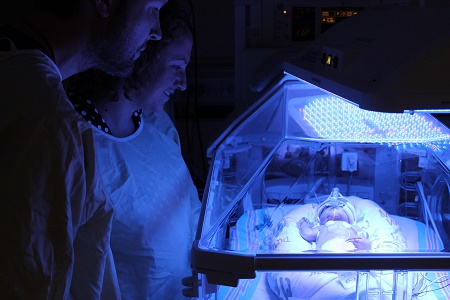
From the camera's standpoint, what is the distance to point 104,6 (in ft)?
3.98

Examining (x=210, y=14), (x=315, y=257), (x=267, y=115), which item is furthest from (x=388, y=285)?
(x=210, y=14)

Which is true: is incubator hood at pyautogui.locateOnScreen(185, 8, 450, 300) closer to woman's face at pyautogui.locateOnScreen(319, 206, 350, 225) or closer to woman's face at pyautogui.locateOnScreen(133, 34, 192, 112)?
woman's face at pyautogui.locateOnScreen(319, 206, 350, 225)

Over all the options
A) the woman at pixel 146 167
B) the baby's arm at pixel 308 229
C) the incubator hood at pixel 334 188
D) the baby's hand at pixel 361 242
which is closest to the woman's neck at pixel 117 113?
the woman at pixel 146 167

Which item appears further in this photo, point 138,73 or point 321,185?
point 321,185

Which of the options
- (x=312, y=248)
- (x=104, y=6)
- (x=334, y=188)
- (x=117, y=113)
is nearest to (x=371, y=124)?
(x=334, y=188)

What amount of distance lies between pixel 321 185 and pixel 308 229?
25cm

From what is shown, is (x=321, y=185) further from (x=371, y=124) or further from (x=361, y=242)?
(x=361, y=242)

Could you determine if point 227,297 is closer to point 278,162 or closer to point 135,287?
point 135,287

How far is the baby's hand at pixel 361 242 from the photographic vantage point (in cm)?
145

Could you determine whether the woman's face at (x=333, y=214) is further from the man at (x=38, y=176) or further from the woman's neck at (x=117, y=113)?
the man at (x=38, y=176)

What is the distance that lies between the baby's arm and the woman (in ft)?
1.19

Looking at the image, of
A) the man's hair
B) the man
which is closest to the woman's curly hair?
the man's hair

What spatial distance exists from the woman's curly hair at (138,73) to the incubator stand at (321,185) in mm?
342

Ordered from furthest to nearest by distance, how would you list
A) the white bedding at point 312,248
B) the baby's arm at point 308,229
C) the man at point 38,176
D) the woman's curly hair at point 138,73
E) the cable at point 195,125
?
the cable at point 195,125 < the woman's curly hair at point 138,73 < the baby's arm at point 308,229 < the white bedding at point 312,248 < the man at point 38,176
